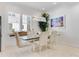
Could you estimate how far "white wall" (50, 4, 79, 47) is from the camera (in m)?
3.96

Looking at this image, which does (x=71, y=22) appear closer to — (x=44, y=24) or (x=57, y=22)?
(x=57, y=22)

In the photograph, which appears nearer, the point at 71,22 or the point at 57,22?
the point at 57,22

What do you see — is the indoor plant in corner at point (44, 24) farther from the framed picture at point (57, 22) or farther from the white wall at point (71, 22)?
the white wall at point (71, 22)

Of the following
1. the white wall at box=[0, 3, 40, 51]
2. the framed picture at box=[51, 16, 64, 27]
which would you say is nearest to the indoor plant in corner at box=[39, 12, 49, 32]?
the framed picture at box=[51, 16, 64, 27]

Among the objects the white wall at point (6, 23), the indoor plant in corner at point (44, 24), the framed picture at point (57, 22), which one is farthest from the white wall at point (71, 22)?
the white wall at point (6, 23)

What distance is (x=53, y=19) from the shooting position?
3.80 m

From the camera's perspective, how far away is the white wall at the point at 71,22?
396cm

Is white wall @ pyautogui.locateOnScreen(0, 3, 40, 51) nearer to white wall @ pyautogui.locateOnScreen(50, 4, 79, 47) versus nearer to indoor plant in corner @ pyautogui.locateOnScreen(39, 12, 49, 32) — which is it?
indoor plant in corner @ pyautogui.locateOnScreen(39, 12, 49, 32)

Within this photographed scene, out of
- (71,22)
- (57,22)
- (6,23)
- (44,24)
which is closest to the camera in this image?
(6,23)

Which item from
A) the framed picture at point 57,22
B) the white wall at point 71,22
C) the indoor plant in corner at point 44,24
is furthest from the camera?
the white wall at point 71,22

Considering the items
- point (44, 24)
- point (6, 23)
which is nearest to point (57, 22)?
point (44, 24)

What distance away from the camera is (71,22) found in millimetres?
4145

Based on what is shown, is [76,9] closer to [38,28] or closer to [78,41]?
[78,41]

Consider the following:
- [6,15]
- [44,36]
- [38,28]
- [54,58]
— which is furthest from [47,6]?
[54,58]
